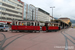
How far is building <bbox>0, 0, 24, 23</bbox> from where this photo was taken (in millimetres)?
36944

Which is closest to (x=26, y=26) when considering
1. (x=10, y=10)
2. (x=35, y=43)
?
(x=35, y=43)

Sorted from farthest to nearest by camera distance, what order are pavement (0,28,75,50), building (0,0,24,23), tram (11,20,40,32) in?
→ building (0,0,24,23) → tram (11,20,40,32) → pavement (0,28,75,50)

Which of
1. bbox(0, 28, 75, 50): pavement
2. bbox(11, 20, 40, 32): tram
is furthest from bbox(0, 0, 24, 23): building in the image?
bbox(0, 28, 75, 50): pavement

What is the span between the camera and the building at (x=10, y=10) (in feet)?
121

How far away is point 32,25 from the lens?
54.7ft

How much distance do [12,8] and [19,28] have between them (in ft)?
99.3

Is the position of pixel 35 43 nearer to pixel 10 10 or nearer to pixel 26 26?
pixel 26 26

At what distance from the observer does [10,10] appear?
1652 inches

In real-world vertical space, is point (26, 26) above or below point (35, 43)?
above

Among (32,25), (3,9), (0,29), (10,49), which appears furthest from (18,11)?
(10,49)

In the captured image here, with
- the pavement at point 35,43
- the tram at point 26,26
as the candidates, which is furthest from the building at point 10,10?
the pavement at point 35,43

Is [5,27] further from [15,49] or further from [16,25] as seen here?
[15,49]

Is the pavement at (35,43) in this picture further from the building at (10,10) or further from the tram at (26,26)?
the building at (10,10)

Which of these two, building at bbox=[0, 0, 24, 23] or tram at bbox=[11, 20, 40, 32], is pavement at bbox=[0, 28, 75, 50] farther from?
building at bbox=[0, 0, 24, 23]
